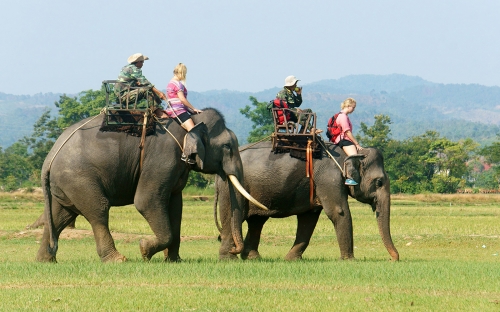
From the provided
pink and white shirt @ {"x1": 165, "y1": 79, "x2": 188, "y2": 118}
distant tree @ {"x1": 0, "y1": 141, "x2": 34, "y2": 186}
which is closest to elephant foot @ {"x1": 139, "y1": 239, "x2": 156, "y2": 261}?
Answer: pink and white shirt @ {"x1": 165, "y1": 79, "x2": 188, "y2": 118}

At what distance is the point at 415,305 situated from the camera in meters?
11.0

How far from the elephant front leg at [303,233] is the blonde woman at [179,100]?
3.48m

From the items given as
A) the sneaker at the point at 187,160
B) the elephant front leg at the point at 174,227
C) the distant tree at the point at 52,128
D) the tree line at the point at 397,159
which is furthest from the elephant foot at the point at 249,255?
the distant tree at the point at 52,128

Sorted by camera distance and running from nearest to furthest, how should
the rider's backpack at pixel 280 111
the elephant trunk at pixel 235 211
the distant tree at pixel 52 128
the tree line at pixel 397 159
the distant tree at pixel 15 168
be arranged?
1. the elephant trunk at pixel 235 211
2. the rider's backpack at pixel 280 111
3. the tree line at pixel 397 159
4. the distant tree at pixel 52 128
5. the distant tree at pixel 15 168

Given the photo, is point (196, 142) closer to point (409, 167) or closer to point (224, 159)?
point (224, 159)

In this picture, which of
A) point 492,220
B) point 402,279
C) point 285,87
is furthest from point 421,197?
point 402,279

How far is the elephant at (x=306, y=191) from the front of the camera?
667 inches

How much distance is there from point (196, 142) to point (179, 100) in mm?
902

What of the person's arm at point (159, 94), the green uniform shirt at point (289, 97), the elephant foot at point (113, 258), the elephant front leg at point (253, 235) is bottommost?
the elephant front leg at point (253, 235)

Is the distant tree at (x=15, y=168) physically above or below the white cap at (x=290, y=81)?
below

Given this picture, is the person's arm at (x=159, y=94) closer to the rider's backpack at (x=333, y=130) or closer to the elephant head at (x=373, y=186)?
the rider's backpack at (x=333, y=130)

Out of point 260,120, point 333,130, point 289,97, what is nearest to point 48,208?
point 289,97

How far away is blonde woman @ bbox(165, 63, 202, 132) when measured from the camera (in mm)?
15539

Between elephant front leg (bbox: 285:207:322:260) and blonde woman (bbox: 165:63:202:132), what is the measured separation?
3.48 metres
